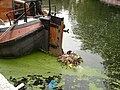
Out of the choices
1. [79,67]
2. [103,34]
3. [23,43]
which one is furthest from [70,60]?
[103,34]

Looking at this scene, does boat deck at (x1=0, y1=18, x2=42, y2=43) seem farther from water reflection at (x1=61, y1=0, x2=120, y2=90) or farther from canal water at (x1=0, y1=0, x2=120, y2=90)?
water reflection at (x1=61, y1=0, x2=120, y2=90)

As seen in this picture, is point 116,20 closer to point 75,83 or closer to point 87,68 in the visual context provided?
point 87,68

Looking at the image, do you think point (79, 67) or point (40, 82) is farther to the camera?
point (79, 67)

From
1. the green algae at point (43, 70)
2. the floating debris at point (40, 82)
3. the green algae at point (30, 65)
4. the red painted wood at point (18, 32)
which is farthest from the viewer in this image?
the red painted wood at point (18, 32)

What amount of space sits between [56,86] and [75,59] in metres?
→ 2.52

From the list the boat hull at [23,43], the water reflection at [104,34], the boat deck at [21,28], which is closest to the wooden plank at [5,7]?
the boat deck at [21,28]

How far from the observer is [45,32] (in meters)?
13.4

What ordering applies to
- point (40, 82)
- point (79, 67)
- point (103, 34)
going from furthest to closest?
point (103, 34)
point (79, 67)
point (40, 82)

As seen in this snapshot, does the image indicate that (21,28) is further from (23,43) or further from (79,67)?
(79,67)

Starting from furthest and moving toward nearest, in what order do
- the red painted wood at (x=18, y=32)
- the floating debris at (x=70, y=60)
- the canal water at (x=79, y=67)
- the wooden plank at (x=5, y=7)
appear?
the wooden plank at (x=5, y=7) → the floating debris at (x=70, y=60) → the red painted wood at (x=18, y=32) → the canal water at (x=79, y=67)

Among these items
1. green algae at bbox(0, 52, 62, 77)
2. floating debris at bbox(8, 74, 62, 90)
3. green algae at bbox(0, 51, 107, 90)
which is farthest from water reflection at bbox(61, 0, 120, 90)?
green algae at bbox(0, 52, 62, 77)

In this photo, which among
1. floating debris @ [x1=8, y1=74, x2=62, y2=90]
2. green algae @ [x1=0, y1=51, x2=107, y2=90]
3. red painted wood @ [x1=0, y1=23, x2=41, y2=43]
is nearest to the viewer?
floating debris @ [x1=8, y1=74, x2=62, y2=90]

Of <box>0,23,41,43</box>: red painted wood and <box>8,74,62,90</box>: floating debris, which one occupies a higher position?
<box>0,23,41,43</box>: red painted wood

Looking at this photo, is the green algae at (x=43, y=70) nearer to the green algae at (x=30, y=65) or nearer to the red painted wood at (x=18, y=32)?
the green algae at (x=30, y=65)
